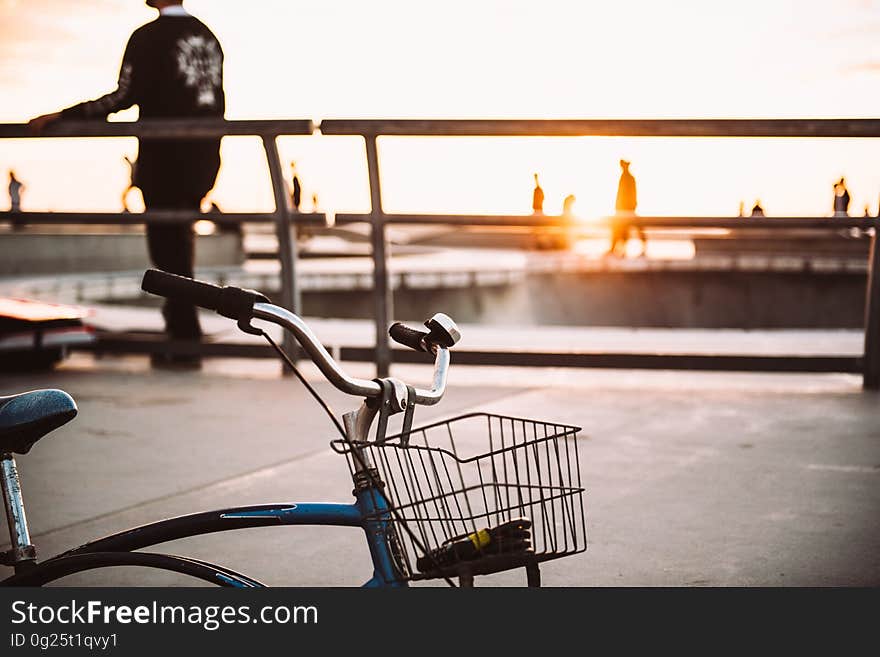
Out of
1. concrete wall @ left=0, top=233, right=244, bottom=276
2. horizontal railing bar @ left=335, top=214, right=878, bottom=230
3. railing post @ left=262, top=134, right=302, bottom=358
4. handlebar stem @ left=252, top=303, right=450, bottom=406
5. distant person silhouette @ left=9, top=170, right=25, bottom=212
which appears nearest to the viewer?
handlebar stem @ left=252, top=303, right=450, bottom=406

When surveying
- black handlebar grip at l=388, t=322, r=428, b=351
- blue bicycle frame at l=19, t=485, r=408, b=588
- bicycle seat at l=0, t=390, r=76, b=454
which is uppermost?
black handlebar grip at l=388, t=322, r=428, b=351

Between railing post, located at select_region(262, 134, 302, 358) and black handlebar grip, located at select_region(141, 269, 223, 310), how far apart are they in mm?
3989

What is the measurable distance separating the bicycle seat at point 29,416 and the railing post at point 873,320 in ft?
13.4

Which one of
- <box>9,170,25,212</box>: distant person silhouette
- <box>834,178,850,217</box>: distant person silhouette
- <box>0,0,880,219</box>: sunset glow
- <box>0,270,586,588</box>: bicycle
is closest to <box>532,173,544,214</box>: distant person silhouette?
<box>0,0,880,219</box>: sunset glow

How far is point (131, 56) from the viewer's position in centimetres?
611

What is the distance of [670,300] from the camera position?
55406 millimetres

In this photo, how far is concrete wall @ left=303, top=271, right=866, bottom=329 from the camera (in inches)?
1987

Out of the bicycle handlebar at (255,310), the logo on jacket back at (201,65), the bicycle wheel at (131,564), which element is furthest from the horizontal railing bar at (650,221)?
→ the bicycle handlebar at (255,310)

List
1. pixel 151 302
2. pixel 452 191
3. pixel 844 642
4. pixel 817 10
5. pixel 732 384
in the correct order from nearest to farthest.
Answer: pixel 844 642 < pixel 452 191 < pixel 732 384 < pixel 817 10 < pixel 151 302

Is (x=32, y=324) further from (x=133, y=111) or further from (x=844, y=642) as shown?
(x=844, y=642)

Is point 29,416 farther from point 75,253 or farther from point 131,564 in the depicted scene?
point 75,253

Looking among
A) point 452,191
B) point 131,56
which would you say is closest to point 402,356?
point 452,191

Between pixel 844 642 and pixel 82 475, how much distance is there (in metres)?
2.61

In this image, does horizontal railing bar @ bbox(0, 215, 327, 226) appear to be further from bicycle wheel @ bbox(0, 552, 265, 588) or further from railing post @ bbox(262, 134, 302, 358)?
bicycle wheel @ bbox(0, 552, 265, 588)
